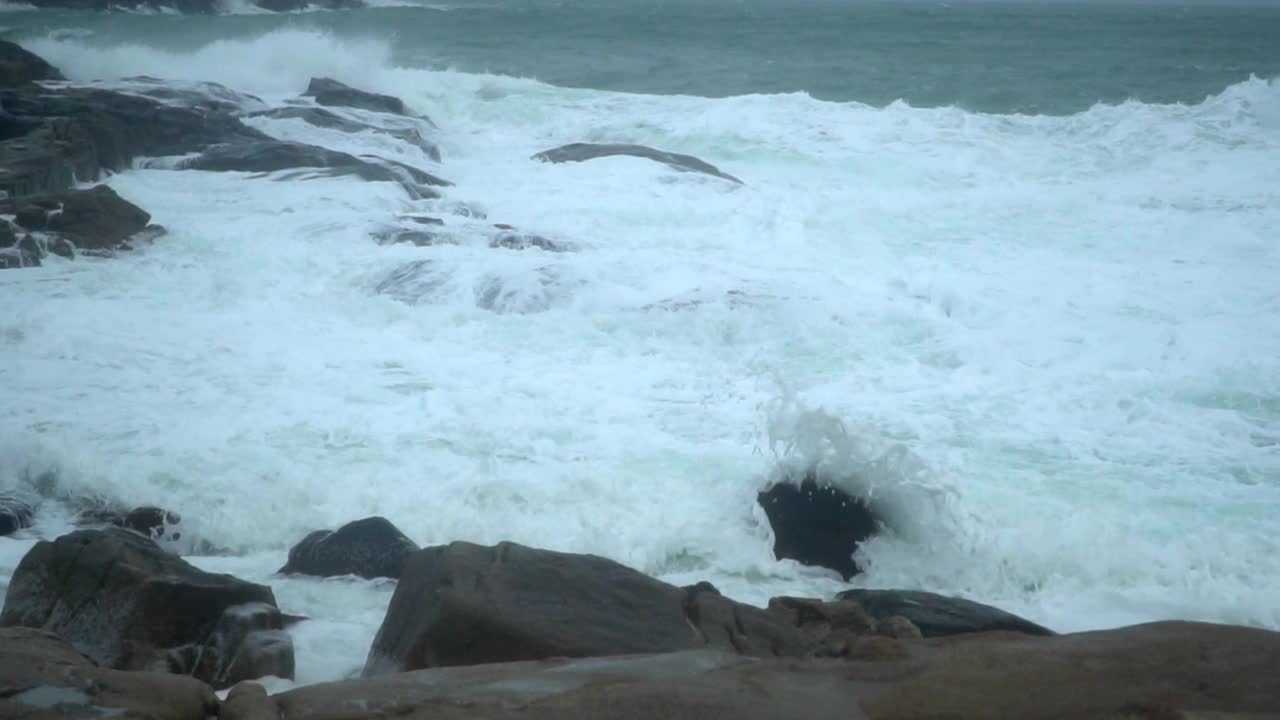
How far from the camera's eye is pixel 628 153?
59.8 ft

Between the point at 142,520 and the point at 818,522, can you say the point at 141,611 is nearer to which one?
the point at 142,520

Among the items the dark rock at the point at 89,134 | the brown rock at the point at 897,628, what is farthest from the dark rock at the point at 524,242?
the brown rock at the point at 897,628

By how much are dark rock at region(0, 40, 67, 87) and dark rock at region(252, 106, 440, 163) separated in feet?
13.5

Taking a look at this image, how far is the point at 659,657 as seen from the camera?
4.10 metres

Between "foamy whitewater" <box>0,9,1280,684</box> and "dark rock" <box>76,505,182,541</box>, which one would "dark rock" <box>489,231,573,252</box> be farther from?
"dark rock" <box>76,505,182,541</box>

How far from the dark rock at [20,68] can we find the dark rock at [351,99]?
4547 millimetres

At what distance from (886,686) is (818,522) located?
323cm

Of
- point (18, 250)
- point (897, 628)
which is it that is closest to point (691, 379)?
point (897, 628)

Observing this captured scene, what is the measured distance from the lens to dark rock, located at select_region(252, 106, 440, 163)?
19.1 meters

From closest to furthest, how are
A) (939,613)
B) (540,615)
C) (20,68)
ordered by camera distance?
(540,615), (939,613), (20,68)

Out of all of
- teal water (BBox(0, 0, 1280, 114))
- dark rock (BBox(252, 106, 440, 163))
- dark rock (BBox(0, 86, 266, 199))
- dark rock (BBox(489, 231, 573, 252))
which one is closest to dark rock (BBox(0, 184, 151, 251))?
dark rock (BBox(0, 86, 266, 199))

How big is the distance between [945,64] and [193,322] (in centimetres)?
2774

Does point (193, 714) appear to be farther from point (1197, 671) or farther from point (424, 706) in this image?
point (1197, 671)

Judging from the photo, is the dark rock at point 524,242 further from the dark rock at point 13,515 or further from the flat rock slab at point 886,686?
the flat rock slab at point 886,686
